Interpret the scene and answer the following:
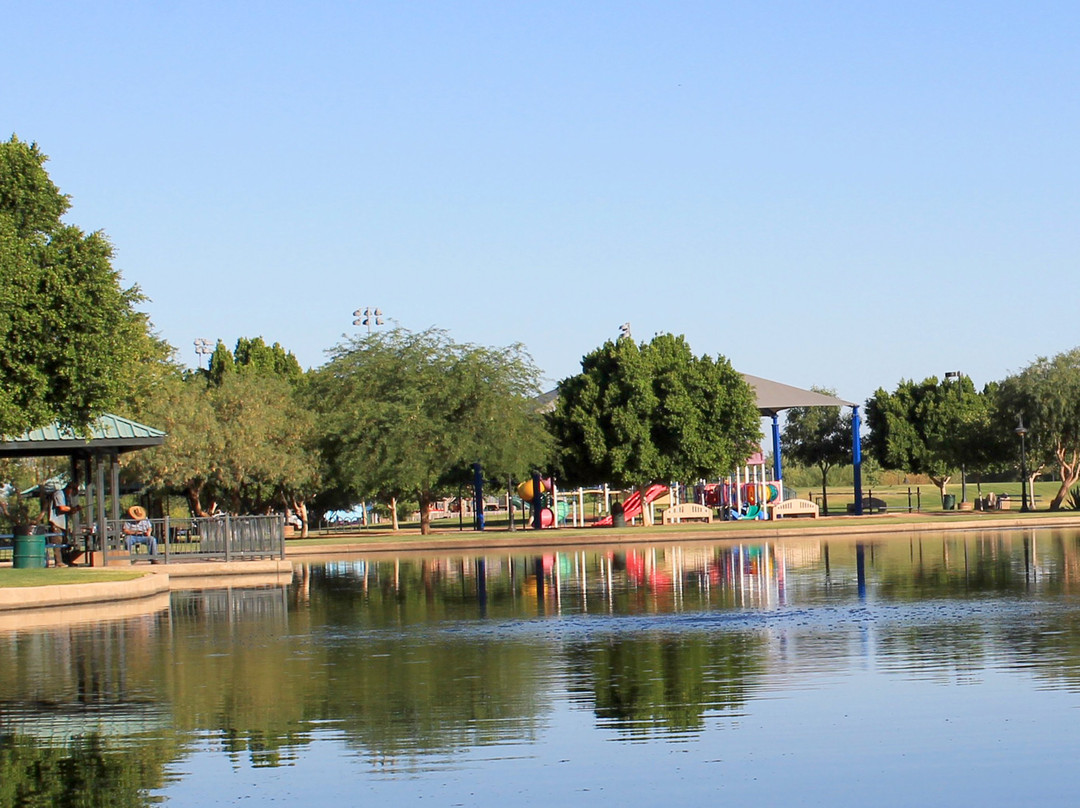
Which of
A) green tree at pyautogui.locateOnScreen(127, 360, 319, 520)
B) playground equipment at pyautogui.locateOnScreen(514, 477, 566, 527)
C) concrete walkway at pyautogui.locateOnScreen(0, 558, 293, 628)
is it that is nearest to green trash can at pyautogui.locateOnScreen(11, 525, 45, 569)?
concrete walkway at pyautogui.locateOnScreen(0, 558, 293, 628)

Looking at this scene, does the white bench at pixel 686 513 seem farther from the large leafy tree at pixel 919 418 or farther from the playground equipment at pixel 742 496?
the large leafy tree at pixel 919 418

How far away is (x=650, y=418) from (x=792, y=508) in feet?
25.6

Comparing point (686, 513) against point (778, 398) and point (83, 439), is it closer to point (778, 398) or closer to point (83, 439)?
point (778, 398)

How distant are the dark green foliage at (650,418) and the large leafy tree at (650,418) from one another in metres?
0.04

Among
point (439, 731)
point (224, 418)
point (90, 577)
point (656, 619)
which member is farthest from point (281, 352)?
point (439, 731)

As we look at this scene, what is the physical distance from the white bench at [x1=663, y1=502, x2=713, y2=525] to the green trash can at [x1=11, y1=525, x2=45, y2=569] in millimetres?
31641

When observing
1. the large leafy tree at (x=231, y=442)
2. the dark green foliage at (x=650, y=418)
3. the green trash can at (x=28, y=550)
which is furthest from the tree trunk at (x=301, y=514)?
the green trash can at (x=28, y=550)

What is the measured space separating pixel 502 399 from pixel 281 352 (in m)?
29.2

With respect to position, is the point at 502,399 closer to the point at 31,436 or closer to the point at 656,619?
the point at 31,436

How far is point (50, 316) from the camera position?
86.9 ft

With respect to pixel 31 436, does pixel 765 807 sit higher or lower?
lower

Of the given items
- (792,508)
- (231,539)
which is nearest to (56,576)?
(231,539)

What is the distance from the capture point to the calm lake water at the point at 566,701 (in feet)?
30.7

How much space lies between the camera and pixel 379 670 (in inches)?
596
